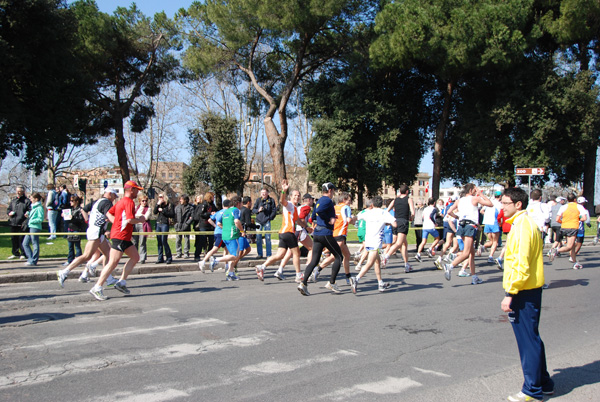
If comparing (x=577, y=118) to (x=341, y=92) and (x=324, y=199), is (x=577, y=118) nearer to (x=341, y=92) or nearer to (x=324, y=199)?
(x=341, y=92)

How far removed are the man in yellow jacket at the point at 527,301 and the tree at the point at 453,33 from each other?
84.9 feet

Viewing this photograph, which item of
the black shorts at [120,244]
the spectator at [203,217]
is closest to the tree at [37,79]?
the spectator at [203,217]

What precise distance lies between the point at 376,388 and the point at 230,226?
6532mm

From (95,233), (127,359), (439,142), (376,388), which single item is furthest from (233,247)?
(439,142)

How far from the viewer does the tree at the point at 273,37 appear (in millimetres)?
27375

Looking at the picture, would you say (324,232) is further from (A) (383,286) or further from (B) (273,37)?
(B) (273,37)

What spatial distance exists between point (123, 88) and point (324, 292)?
32.7 metres

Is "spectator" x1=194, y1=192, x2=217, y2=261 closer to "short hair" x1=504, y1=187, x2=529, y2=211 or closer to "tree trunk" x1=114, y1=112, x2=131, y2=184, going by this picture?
"short hair" x1=504, y1=187, x2=529, y2=211

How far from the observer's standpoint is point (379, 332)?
6.04m

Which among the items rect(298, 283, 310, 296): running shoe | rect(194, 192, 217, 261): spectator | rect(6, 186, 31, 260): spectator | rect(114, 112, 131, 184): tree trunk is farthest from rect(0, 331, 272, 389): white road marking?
rect(114, 112, 131, 184): tree trunk

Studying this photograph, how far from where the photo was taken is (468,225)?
33.8 feet

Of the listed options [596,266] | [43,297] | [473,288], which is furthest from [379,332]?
[596,266]

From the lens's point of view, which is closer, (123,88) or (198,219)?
(198,219)

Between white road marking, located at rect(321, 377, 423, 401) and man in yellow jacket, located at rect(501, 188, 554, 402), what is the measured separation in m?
0.80
